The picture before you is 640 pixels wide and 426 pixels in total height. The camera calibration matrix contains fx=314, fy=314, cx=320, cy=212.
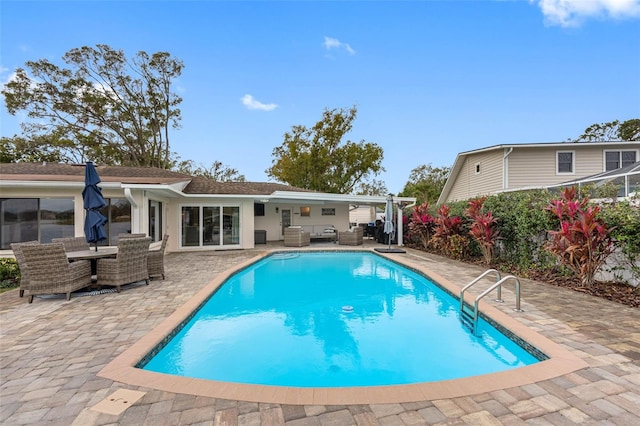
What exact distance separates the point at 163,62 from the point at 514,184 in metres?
25.7

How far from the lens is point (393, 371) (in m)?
3.87

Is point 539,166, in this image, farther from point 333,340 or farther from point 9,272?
point 9,272

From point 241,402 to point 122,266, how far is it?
4971mm

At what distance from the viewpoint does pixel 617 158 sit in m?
14.8

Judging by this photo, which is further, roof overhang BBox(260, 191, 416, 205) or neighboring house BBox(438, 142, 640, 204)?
neighboring house BBox(438, 142, 640, 204)

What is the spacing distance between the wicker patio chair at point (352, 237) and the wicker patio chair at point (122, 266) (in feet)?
34.3

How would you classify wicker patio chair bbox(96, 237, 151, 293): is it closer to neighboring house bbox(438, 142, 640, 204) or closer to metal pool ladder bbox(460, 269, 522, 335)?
metal pool ladder bbox(460, 269, 522, 335)

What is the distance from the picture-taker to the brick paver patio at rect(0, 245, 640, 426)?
7.65 feet

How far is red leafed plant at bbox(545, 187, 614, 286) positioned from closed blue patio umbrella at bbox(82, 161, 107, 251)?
378 inches

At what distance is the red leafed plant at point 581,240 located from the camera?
5988mm

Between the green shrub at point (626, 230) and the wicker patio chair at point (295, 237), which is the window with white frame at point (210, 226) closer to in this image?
the wicker patio chair at point (295, 237)

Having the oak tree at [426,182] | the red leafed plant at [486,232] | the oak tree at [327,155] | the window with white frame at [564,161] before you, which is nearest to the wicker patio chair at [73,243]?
the red leafed plant at [486,232]

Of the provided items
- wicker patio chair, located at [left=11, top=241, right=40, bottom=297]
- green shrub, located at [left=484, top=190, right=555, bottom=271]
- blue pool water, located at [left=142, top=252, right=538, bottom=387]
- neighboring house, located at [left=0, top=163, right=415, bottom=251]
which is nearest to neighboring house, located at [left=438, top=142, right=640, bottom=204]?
neighboring house, located at [left=0, top=163, right=415, bottom=251]

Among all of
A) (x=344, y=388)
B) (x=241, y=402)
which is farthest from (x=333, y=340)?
(x=241, y=402)
